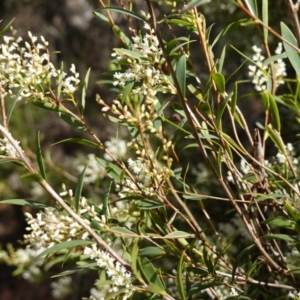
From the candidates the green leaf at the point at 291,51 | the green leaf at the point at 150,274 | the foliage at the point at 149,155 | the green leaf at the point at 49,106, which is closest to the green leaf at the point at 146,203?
the foliage at the point at 149,155

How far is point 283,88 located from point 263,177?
3.68 ft

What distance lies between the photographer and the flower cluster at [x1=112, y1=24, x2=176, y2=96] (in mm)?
1059

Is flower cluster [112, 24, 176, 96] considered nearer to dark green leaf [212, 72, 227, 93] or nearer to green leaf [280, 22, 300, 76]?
dark green leaf [212, 72, 227, 93]

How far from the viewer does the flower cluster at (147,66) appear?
41.7 inches

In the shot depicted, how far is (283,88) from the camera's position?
231 cm

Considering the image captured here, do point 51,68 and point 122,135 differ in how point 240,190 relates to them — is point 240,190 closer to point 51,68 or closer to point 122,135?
point 51,68

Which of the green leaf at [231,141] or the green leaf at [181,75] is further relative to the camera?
the green leaf at [231,141]

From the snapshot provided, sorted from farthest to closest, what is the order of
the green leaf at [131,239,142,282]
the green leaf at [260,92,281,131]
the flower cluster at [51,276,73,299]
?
the flower cluster at [51,276,73,299] < the green leaf at [260,92,281,131] < the green leaf at [131,239,142,282]

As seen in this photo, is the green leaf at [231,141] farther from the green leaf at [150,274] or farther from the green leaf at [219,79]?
the green leaf at [150,274]

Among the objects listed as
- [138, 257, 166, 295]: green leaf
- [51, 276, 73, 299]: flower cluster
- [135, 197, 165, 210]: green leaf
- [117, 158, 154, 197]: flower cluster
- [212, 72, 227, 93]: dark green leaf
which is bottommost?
[51, 276, 73, 299]: flower cluster

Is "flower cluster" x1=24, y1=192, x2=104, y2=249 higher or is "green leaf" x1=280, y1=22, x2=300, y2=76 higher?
"green leaf" x1=280, y1=22, x2=300, y2=76

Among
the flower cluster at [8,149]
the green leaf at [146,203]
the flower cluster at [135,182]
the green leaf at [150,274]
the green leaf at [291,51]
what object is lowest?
the green leaf at [150,274]

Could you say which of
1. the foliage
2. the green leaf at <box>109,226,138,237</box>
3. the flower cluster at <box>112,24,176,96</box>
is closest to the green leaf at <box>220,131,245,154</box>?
the foliage

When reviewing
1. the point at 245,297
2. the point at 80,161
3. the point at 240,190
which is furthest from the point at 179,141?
the point at 245,297
